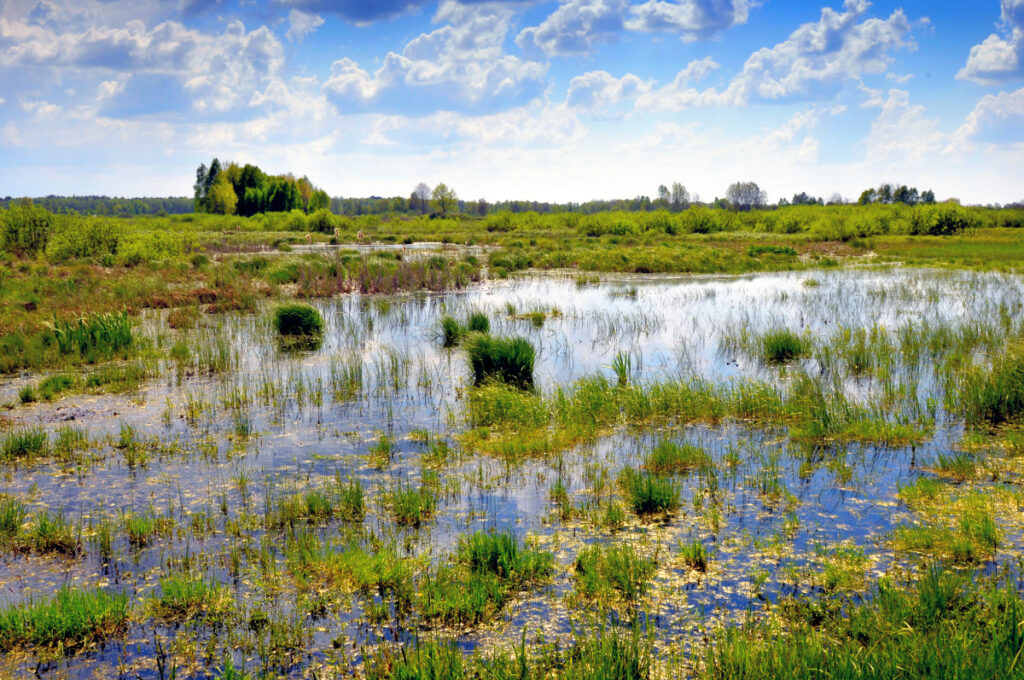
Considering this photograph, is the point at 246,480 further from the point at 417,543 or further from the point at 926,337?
the point at 926,337

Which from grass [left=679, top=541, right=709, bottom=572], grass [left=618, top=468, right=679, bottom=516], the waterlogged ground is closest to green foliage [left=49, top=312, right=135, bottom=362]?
the waterlogged ground

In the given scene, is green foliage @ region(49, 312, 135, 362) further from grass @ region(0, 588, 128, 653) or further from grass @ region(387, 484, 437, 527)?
grass @ region(0, 588, 128, 653)

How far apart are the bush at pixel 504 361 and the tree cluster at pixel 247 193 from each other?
8978 centimetres

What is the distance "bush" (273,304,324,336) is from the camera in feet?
49.6

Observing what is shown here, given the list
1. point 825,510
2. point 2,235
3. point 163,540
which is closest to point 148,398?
point 163,540

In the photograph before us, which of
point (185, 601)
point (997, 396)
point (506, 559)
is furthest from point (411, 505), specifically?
point (997, 396)

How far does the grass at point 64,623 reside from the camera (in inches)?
165

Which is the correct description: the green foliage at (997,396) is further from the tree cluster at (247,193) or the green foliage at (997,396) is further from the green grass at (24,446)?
the tree cluster at (247,193)

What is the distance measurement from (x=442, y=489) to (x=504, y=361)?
14.1ft

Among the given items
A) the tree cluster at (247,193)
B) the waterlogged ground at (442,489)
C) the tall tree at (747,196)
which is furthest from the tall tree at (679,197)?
the waterlogged ground at (442,489)

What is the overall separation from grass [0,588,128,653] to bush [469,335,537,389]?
6.61 metres

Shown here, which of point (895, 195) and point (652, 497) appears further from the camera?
point (895, 195)

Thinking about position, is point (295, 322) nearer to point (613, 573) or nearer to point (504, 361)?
point (504, 361)

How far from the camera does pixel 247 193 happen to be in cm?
9219
